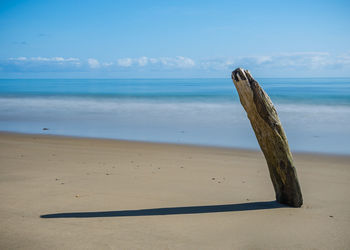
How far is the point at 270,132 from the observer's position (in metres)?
4.55

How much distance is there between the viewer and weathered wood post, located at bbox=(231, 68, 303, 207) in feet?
14.8

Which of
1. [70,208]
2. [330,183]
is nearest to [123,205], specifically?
[70,208]

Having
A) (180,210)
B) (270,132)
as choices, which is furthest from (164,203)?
(270,132)

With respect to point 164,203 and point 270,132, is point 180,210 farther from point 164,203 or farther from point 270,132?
point 270,132

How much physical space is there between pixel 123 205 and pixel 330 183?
11.6 ft

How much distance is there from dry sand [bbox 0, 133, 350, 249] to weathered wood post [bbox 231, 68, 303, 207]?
32cm

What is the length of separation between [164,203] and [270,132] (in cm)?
170

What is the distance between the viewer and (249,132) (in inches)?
536

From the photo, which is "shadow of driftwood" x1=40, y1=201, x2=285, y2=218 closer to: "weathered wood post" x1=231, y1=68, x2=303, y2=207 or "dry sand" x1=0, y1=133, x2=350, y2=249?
"dry sand" x1=0, y1=133, x2=350, y2=249

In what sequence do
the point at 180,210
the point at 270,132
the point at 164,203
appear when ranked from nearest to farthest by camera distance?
the point at 270,132
the point at 180,210
the point at 164,203

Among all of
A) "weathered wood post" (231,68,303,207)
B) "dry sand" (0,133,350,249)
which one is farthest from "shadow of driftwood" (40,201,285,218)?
"weathered wood post" (231,68,303,207)

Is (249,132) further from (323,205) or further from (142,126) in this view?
(323,205)

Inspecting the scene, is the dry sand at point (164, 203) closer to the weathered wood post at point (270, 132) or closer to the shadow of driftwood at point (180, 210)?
the shadow of driftwood at point (180, 210)

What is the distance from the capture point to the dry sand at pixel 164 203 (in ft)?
12.2
